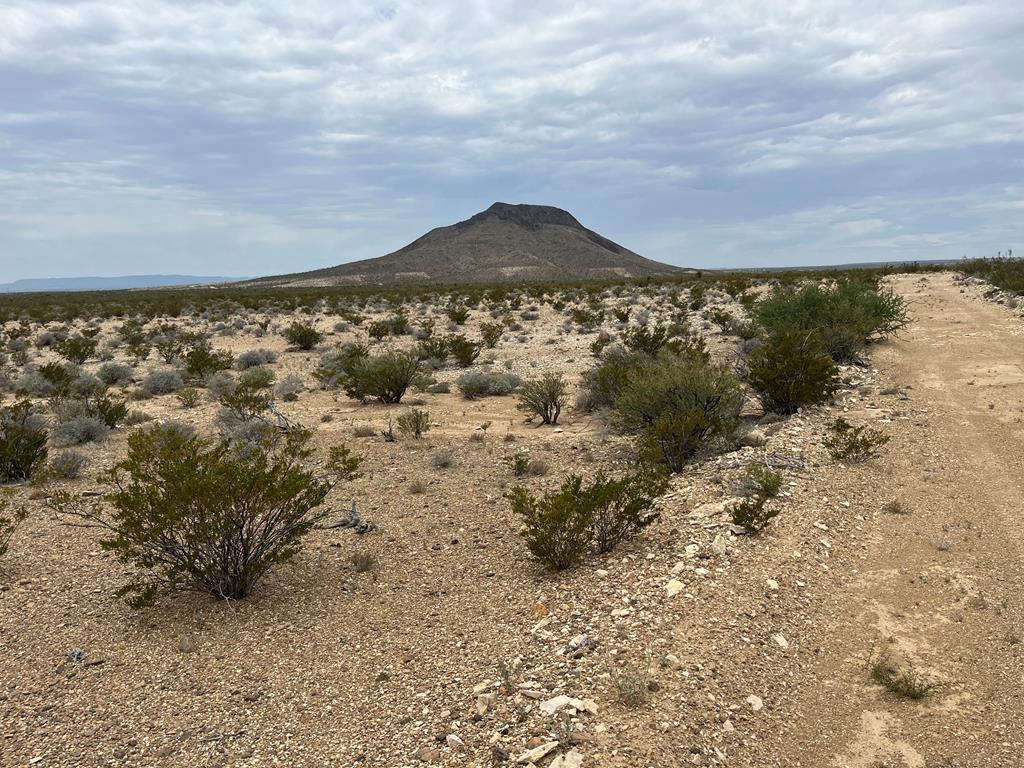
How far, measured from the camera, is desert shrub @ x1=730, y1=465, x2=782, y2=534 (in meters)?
6.61

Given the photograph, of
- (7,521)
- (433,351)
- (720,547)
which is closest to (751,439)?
(720,547)

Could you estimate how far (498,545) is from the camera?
7.29 m

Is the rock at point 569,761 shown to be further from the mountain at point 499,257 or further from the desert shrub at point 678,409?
the mountain at point 499,257

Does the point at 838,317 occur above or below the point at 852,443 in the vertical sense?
above

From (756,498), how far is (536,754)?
14.7 feet

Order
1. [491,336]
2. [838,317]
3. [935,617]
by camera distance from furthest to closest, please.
→ [491,336] < [838,317] < [935,617]

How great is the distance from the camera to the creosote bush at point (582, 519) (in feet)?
20.8

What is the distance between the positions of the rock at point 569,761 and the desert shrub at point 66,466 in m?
8.64

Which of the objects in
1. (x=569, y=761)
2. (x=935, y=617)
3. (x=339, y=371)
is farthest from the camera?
(x=339, y=371)

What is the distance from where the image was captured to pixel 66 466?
31.7 feet


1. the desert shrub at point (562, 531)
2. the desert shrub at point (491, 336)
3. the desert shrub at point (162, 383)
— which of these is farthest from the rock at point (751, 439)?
the desert shrub at point (491, 336)

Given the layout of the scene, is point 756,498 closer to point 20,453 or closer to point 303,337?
point 20,453

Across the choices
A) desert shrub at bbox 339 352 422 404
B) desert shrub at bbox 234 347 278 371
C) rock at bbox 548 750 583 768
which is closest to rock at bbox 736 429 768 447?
rock at bbox 548 750 583 768

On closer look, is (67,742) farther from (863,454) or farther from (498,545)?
(863,454)
